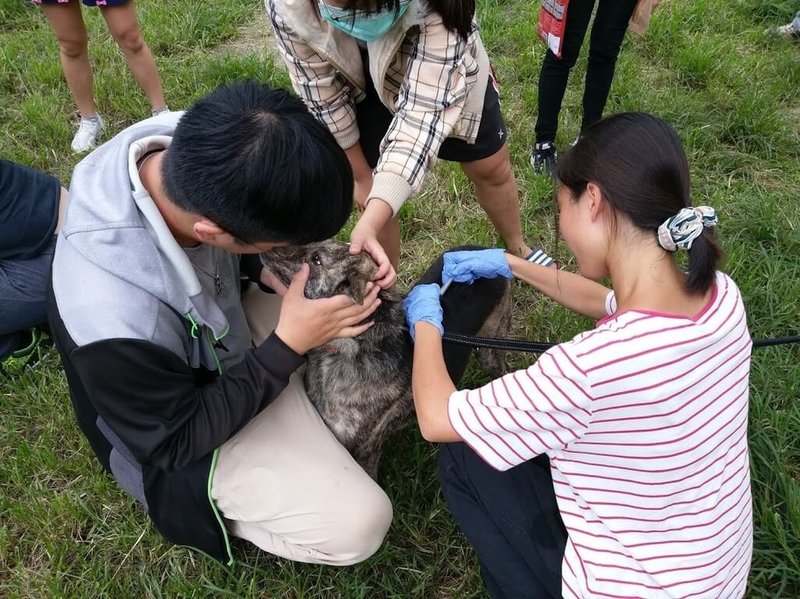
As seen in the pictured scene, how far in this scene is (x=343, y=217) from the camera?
185cm

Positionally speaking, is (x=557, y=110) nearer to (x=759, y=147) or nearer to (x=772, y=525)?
(x=759, y=147)

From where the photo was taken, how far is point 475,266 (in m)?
2.35

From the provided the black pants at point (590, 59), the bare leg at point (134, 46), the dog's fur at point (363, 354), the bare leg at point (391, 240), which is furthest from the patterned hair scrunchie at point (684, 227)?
the bare leg at point (134, 46)

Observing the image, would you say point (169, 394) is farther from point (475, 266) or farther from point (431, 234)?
point (431, 234)

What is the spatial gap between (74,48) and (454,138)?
9.40ft

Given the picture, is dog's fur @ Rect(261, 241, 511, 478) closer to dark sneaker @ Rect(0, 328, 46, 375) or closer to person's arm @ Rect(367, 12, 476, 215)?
person's arm @ Rect(367, 12, 476, 215)

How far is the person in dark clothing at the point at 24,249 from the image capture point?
2941 millimetres

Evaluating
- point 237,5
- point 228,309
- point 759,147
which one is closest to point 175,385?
point 228,309

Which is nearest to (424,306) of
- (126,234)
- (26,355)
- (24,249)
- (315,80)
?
(126,234)

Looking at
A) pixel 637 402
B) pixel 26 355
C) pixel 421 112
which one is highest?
pixel 421 112

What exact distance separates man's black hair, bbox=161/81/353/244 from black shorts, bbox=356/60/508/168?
105 cm

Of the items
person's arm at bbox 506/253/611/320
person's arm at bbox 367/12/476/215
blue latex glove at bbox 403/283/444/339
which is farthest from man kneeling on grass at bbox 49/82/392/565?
person's arm at bbox 506/253/611/320

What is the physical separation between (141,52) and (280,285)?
268 cm

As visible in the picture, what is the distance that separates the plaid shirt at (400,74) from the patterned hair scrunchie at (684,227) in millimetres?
1135
